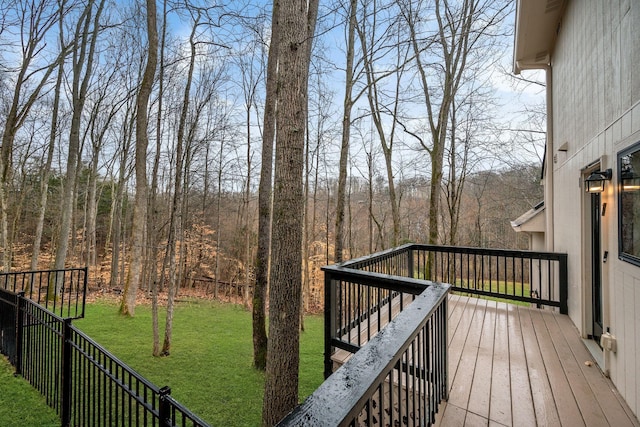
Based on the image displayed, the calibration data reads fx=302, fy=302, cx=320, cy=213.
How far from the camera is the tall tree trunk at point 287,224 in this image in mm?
3014

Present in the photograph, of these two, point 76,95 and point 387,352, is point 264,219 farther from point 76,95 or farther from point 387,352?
point 76,95

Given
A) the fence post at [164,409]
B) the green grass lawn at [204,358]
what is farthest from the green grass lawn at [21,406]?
the fence post at [164,409]

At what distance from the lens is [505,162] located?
14023 millimetres

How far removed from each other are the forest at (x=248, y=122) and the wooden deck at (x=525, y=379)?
2131mm

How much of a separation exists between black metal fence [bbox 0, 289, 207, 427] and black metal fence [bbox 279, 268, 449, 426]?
6.38 ft

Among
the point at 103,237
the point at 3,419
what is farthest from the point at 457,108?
the point at 103,237

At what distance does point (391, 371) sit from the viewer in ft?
4.22

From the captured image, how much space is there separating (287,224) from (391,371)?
1.97m

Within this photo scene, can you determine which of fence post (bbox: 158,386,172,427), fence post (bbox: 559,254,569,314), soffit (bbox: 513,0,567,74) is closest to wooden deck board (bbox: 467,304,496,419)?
fence post (bbox: 559,254,569,314)

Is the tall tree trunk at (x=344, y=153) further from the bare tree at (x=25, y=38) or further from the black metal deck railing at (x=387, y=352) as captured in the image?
the bare tree at (x=25, y=38)

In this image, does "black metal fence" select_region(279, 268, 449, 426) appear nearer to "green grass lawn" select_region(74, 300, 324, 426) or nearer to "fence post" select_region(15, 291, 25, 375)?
"green grass lawn" select_region(74, 300, 324, 426)

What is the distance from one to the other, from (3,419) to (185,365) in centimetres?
283

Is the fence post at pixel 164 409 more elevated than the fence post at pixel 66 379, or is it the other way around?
the fence post at pixel 164 409

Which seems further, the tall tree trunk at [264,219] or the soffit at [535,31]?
the tall tree trunk at [264,219]
